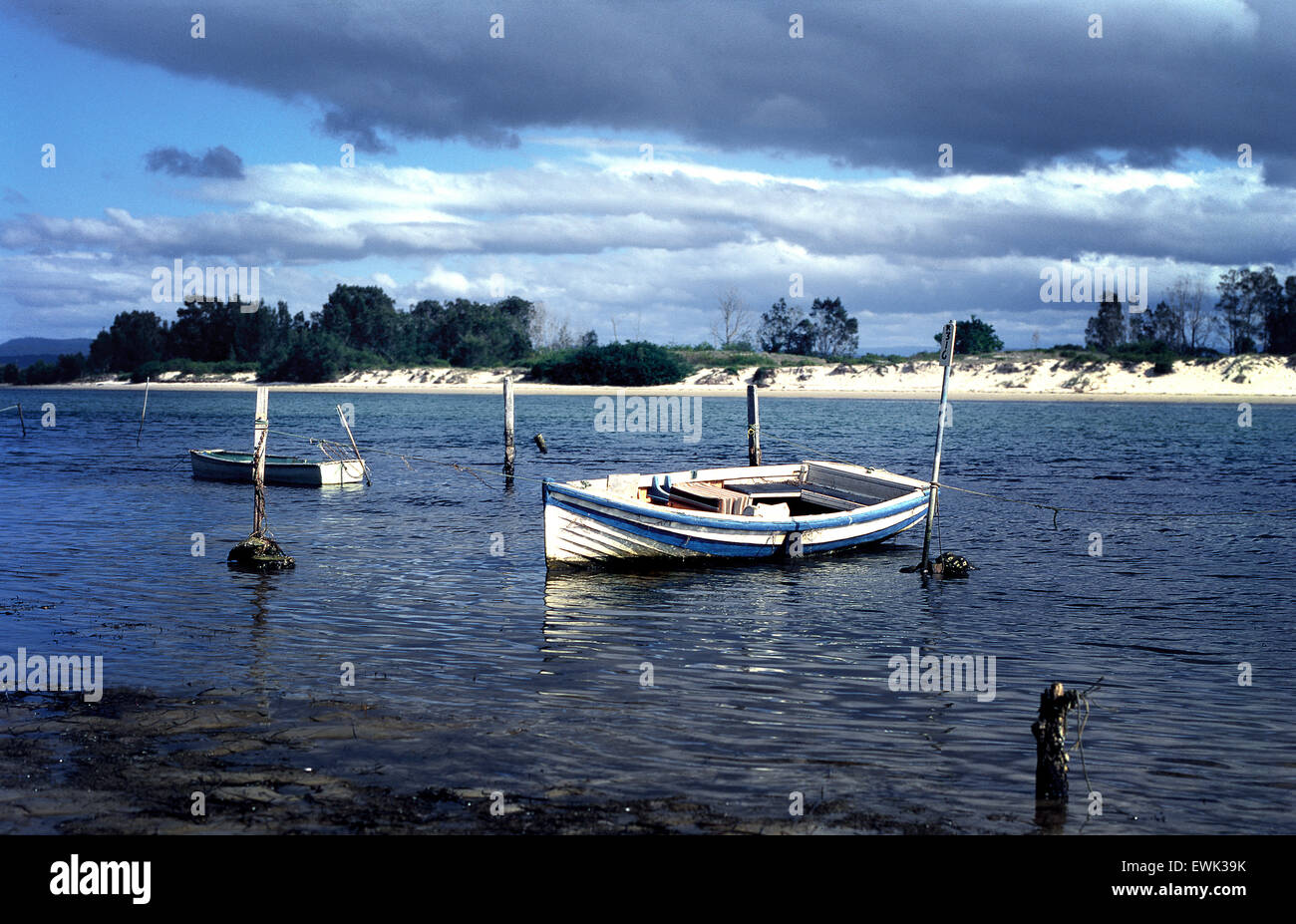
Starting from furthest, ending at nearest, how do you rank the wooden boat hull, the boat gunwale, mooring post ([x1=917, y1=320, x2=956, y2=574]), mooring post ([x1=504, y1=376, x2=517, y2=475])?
1. mooring post ([x1=504, y1=376, x2=517, y2=475])
2. the wooden boat hull
3. the boat gunwale
4. mooring post ([x1=917, y1=320, x2=956, y2=574])

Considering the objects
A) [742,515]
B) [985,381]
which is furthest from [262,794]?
[985,381]

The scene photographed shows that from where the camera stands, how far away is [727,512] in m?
20.6

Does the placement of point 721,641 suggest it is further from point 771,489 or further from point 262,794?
point 771,489

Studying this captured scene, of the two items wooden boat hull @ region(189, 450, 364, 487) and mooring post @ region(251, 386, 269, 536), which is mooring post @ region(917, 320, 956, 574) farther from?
wooden boat hull @ region(189, 450, 364, 487)

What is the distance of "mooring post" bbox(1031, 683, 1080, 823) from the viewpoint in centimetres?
788

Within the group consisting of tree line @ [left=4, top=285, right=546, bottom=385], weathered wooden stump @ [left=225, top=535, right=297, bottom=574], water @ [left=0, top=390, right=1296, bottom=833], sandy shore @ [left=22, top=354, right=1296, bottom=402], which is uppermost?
tree line @ [left=4, top=285, right=546, bottom=385]

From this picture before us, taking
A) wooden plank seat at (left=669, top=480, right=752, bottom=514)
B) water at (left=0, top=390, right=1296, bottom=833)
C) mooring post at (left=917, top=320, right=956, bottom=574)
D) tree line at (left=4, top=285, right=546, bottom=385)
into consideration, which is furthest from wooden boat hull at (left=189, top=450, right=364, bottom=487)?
tree line at (left=4, top=285, right=546, bottom=385)

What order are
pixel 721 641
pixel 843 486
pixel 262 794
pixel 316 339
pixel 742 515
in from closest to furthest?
pixel 262 794 → pixel 721 641 → pixel 742 515 → pixel 843 486 → pixel 316 339

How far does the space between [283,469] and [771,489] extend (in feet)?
55.7

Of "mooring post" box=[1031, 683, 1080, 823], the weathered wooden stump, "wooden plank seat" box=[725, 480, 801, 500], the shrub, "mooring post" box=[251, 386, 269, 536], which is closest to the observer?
"mooring post" box=[1031, 683, 1080, 823]

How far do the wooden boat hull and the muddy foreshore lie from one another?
23.6 m
